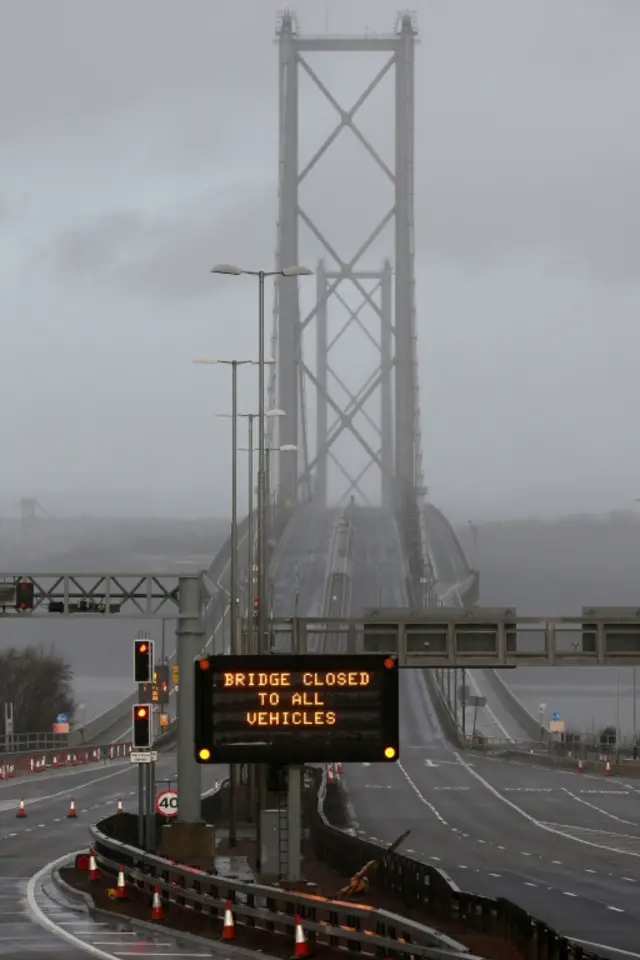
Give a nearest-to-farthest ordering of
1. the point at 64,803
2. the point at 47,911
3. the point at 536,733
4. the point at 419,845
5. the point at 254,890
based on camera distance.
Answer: the point at 254,890 → the point at 47,911 → the point at 419,845 → the point at 64,803 → the point at 536,733

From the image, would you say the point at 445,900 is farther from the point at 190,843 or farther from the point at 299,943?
the point at 190,843

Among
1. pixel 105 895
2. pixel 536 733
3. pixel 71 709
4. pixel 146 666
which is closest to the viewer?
pixel 105 895

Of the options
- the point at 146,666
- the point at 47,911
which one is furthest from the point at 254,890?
the point at 146,666

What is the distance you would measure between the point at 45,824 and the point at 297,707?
34044 millimetres

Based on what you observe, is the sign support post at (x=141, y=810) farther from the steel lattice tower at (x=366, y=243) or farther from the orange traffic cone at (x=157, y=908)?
the steel lattice tower at (x=366, y=243)

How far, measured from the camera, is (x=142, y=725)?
4238 cm

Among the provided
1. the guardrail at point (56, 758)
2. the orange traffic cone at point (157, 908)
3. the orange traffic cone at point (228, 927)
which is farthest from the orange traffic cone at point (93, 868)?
the guardrail at point (56, 758)

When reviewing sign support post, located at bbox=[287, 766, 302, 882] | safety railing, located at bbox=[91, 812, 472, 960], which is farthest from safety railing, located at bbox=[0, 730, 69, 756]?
sign support post, located at bbox=[287, 766, 302, 882]

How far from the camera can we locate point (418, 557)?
608ft

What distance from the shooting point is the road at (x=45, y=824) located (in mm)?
30344

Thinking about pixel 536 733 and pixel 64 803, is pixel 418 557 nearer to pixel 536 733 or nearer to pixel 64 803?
pixel 536 733

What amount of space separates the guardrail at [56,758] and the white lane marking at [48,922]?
5489 centimetres

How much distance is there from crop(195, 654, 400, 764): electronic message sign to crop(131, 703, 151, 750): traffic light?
11.1 metres

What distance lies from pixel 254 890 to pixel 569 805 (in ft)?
163
